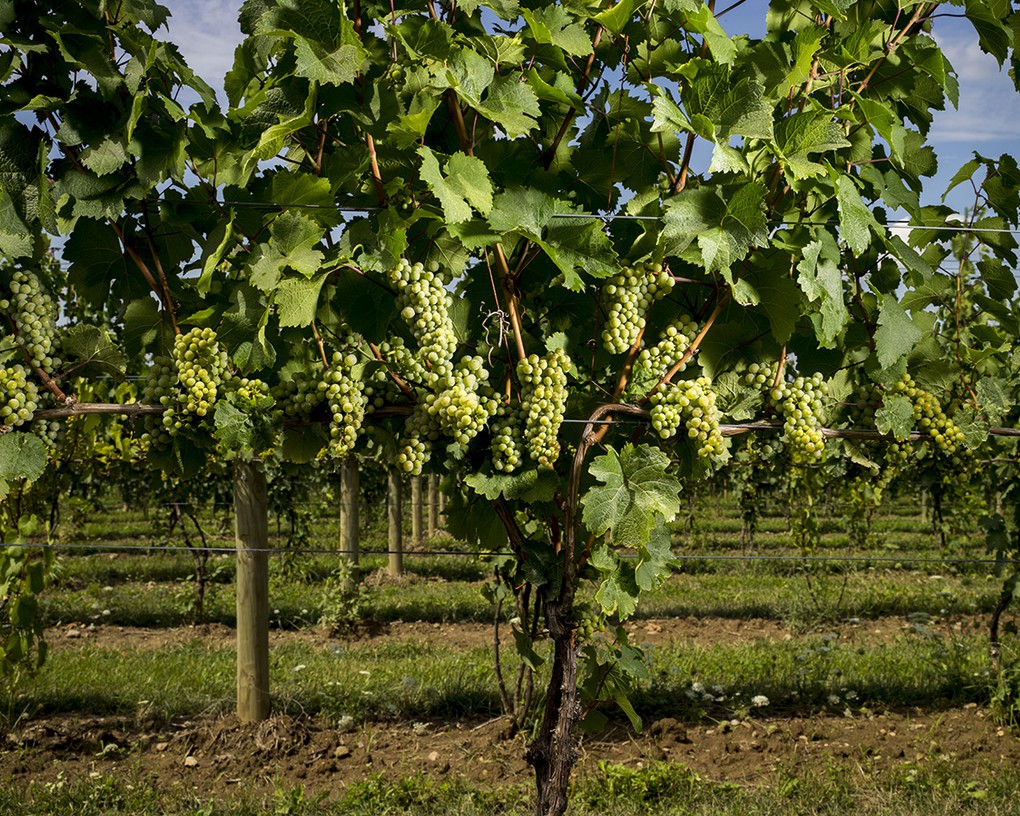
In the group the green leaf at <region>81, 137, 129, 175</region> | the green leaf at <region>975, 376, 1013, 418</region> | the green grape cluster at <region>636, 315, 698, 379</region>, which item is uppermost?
the green leaf at <region>81, 137, 129, 175</region>

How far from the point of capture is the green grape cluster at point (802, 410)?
2562mm

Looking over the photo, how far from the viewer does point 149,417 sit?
2.42 m

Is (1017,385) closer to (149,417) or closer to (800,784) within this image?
(800,784)

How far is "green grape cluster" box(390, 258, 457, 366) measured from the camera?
2.13 meters

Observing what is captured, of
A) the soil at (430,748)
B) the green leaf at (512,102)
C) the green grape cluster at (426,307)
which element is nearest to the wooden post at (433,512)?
the soil at (430,748)

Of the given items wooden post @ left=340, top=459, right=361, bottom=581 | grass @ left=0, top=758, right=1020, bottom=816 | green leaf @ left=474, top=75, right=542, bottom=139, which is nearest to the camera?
green leaf @ left=474, top=75, right=542, bottom=139

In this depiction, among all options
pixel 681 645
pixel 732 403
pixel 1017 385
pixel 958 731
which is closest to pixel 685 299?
pixel 732 403

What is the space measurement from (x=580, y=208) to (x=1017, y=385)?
347 cm

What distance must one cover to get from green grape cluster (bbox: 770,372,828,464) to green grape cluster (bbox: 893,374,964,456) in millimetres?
469

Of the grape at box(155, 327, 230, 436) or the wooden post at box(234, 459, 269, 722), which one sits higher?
the grape at box(155, 327, 230, 436)

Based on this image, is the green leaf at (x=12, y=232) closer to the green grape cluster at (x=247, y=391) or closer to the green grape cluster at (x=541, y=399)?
the green grape cluster at (x=247, y=391)

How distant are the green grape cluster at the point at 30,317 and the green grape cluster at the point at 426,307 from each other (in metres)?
0.94

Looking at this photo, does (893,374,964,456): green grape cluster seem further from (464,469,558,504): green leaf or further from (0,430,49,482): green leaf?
(0,430,49,482): green leaf

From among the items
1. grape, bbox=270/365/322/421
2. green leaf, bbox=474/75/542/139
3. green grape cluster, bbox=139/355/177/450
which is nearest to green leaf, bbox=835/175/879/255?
green leaf, bbox=474/75/542/139
